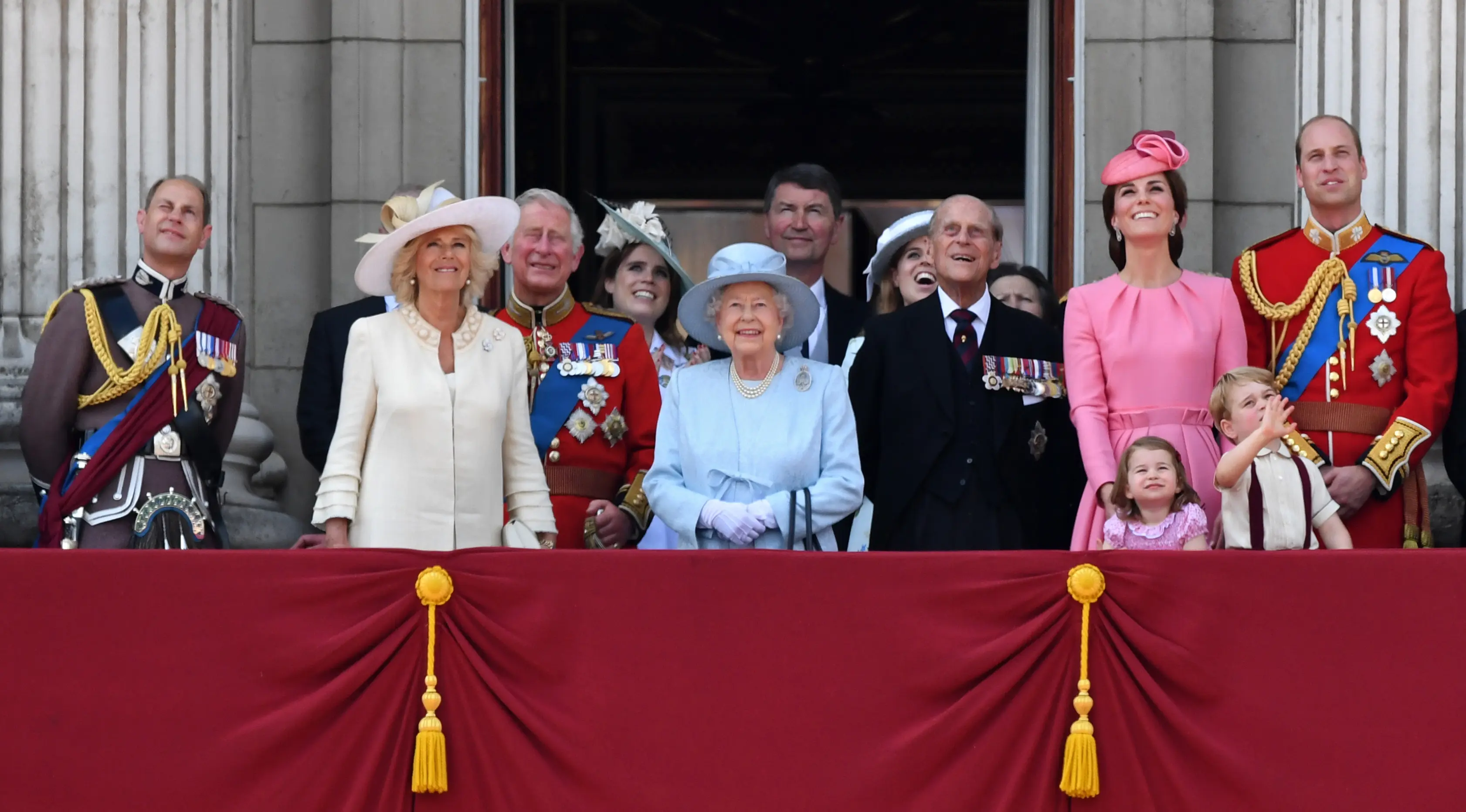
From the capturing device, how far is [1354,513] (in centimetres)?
639

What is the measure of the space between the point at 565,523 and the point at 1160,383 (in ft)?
5.99

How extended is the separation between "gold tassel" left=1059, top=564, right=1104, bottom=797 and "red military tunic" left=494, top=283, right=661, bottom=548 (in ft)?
5.61

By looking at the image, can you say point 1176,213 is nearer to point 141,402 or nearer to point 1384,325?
point 1384,325

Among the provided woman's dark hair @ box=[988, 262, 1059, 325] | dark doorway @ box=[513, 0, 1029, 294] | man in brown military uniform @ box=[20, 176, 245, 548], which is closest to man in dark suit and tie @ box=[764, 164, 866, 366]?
woman's dark hair @ box=[988, 262, 1059, 325]

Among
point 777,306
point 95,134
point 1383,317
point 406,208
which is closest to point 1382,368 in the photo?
point 1383,317

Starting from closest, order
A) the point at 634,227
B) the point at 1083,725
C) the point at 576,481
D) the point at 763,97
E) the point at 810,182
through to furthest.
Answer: the point at 1083,725, the point at 576,481, the point at 634,227, the point at 810,182, the point at 763,97

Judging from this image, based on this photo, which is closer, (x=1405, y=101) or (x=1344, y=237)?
(x=1344, y=237)

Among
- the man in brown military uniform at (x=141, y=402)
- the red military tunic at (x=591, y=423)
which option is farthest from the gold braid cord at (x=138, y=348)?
the red military tunic at (x=591, y=423)

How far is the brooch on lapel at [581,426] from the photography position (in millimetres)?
6977

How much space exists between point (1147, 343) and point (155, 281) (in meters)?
2.84

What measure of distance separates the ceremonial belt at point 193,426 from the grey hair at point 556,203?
3.71ft

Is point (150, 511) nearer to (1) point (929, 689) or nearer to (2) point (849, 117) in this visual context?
(1) point (929, 689)

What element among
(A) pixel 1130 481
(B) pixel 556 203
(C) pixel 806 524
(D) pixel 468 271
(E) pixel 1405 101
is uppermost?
(E) pixel 1405 101

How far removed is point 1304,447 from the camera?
6453 millimetres
